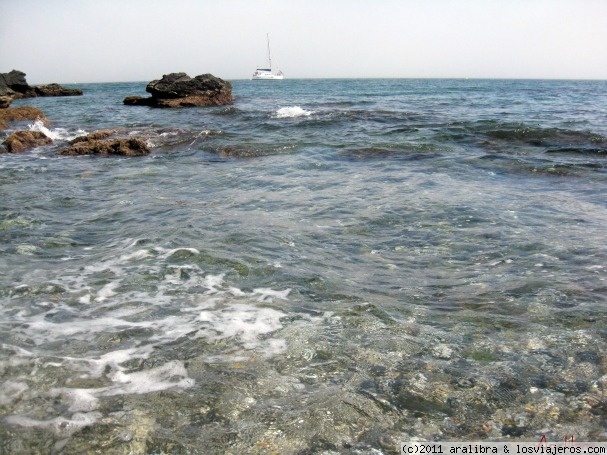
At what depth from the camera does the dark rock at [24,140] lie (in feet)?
46.8

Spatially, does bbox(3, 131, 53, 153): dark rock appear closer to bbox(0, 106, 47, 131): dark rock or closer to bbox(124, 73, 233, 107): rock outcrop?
bbox(0, 106, 47, 131): dark rock

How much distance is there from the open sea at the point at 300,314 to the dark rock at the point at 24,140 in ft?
18.6

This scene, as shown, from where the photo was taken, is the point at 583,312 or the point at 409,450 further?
the point at 583,312

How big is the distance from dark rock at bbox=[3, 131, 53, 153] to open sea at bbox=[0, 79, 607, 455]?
5.65 metres

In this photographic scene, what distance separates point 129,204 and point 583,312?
705cm

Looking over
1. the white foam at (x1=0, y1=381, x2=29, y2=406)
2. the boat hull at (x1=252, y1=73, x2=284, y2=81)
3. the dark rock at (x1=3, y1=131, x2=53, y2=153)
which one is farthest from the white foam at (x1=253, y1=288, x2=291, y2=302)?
the boat hull at (x1=252, y1=73, x2=284, y2=81)

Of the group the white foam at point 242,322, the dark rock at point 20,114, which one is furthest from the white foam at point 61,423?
the dark rock at point 20,114

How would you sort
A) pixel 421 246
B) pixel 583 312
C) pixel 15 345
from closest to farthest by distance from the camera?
1. pixel 15 345
2. pixel 583 312
3. pixel 421 246

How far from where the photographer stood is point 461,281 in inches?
193

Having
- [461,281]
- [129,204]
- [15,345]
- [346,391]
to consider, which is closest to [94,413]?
[15,345]

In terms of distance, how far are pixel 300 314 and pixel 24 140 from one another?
576 inches

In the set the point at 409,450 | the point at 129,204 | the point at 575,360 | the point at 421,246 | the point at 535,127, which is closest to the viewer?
the point at 409,450

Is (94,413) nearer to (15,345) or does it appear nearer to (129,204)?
(15,345)

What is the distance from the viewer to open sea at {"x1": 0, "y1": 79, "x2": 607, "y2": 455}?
2787 mm
